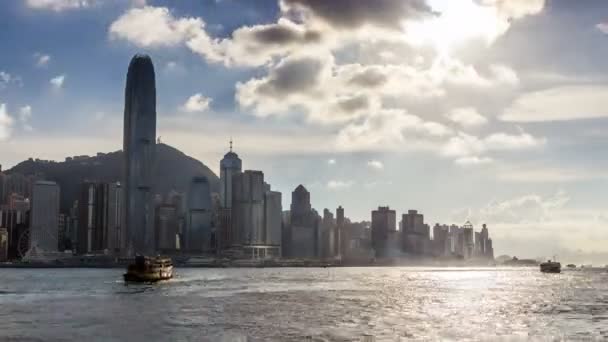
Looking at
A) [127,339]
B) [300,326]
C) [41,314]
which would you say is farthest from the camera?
[41,314]

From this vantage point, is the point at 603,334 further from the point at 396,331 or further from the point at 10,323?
the point at 10,323

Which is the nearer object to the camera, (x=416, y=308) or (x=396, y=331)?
(x=396, y=331)

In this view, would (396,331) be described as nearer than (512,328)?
Yes

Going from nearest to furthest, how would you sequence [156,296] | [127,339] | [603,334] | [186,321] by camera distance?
[127,339]
[603,334]
[186,321]
[156,296]

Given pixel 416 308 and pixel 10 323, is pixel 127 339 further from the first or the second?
pixel 416 308

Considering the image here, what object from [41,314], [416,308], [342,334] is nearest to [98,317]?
[41,314]

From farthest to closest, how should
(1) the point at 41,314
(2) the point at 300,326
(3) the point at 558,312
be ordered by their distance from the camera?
(3) the point at 558,312 → (1) the point at 41,314 → (2) the point at 300,326

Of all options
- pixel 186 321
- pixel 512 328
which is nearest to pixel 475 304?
pixel 512 328

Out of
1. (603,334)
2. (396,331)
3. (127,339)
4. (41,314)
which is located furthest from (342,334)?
(41,314)

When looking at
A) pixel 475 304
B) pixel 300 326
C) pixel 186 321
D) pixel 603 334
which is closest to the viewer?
pixel 603 334
